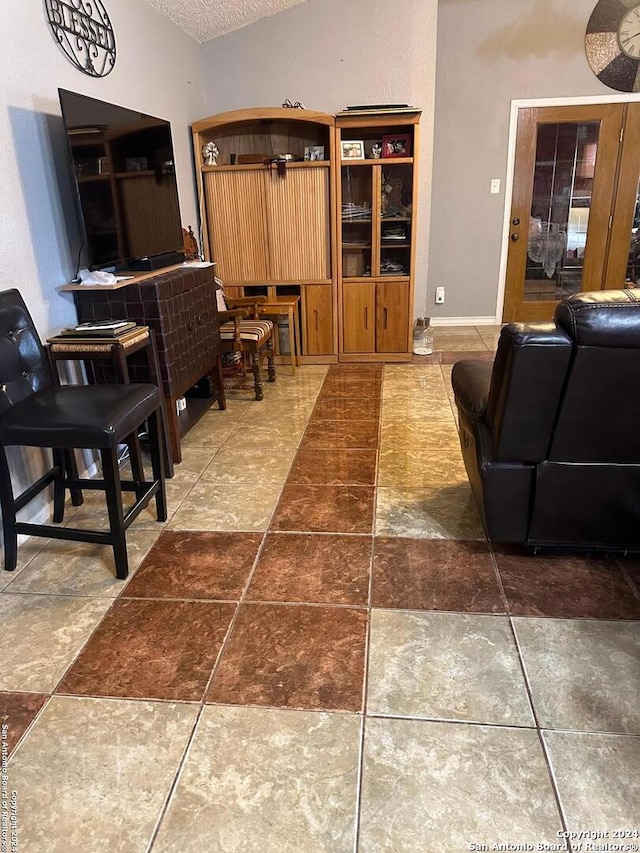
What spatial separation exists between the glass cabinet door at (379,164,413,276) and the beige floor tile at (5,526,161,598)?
9.98 feet

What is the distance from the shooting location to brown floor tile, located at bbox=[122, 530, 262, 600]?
1990 mm

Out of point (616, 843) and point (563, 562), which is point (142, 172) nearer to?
point (563, 562)

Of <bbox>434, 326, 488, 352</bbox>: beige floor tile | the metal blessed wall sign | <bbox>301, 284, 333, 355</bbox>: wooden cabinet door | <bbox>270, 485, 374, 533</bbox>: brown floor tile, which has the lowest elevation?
<bbox>270, 485, 374, 533</bbox>: brown floor tile

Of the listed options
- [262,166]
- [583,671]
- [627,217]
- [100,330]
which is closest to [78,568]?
[100,330]

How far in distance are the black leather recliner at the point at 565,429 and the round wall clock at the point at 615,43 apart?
440 cm

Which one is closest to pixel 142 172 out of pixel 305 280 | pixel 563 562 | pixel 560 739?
pixel 305 280

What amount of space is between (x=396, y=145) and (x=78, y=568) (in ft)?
12.2

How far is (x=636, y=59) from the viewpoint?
4.95 metres

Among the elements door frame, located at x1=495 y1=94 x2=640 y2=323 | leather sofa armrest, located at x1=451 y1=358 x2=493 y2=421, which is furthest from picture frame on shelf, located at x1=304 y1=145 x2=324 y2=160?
leather sofa armrest, located at x1=451 y1=358 x2=493 y2=421

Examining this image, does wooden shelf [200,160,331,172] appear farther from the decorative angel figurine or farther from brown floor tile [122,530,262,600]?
brown floor tile [122,530,262,600]

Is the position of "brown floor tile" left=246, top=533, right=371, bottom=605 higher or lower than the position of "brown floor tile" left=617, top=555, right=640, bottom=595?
lower

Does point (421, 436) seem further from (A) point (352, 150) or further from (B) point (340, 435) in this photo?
(A) point (352, 150)

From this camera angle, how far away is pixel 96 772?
136 cm

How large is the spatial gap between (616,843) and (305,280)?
4.04 m
